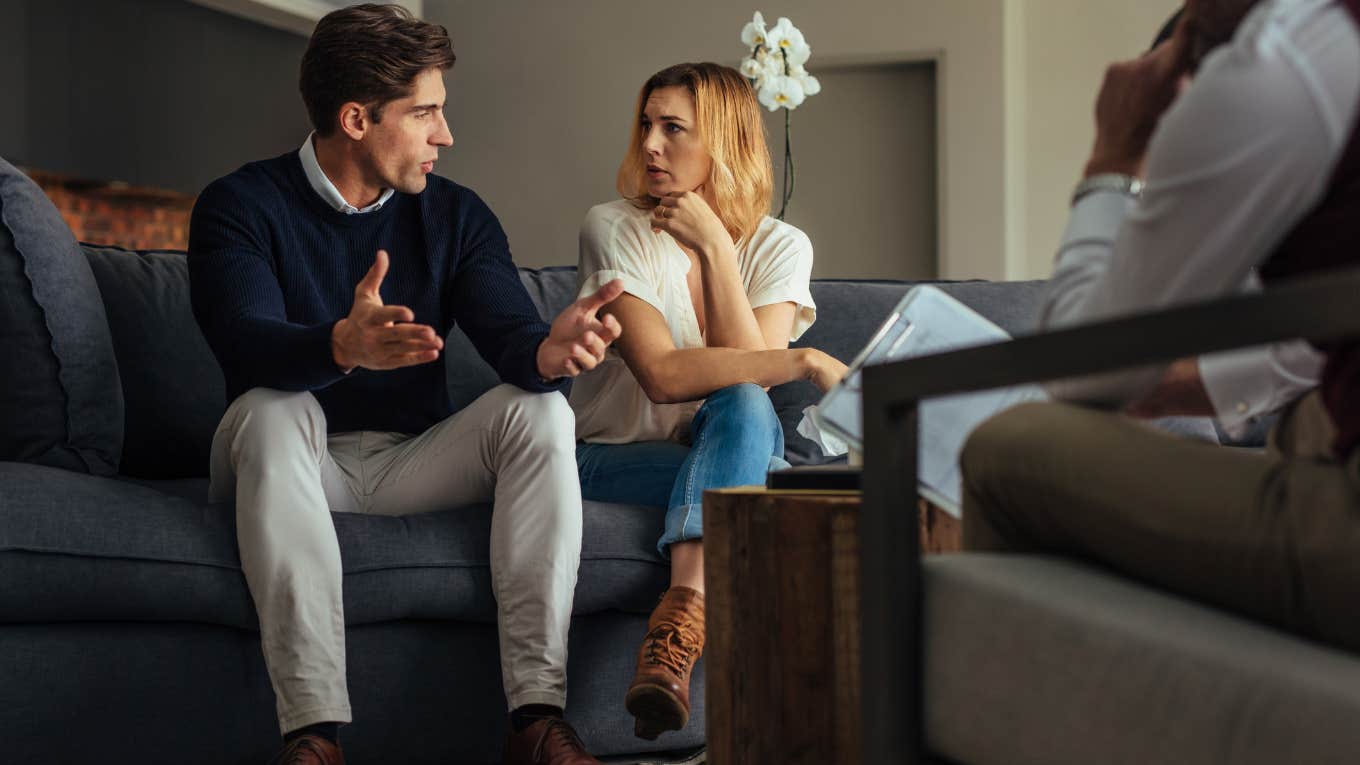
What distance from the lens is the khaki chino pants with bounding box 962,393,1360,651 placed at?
0.76m

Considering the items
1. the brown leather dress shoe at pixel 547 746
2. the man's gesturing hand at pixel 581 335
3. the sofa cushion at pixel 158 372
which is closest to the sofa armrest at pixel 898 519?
the brown leather dress shoe at pixel 547 746

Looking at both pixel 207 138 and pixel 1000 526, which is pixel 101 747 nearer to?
pixel 1000 526

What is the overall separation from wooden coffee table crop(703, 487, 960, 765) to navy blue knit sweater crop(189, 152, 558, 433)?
63 cm

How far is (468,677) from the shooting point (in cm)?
188

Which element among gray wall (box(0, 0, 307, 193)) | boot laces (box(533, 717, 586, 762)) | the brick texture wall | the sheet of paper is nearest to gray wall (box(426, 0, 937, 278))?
gray wall (box(0, 0, 307, 193))

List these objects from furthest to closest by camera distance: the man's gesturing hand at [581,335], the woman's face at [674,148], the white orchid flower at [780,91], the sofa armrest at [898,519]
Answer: the white orchid flower at [780,91]
the woman's face at [674,148]
the man's gesturing hand at [581,335]
the sofa armrest at [898,519]

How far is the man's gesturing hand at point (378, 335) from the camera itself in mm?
1604

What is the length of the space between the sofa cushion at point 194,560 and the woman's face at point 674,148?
0.79 meters

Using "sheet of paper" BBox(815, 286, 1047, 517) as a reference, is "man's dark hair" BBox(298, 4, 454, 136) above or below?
above

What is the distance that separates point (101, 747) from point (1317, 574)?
4.99 ft

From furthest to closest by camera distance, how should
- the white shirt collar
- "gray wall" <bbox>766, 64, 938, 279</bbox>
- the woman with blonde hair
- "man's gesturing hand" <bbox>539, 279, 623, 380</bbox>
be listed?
"gray wall" <bbox>766, 64, 938, 279</bbox> → the white shirt collar → the woman with blonde hair → "man's gesturing hand" <bbox>539, 279, 623, 380</bbox>

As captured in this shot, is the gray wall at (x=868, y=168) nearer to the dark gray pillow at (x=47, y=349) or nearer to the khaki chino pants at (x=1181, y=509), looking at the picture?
the dark gray pillow at (x=47, y=349)

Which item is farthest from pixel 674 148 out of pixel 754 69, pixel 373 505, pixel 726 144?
pixel 373 505

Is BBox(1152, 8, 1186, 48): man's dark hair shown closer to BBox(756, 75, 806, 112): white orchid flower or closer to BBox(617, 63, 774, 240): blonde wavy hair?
BBox(617, 63, 774, 240): blonde wavy hair
